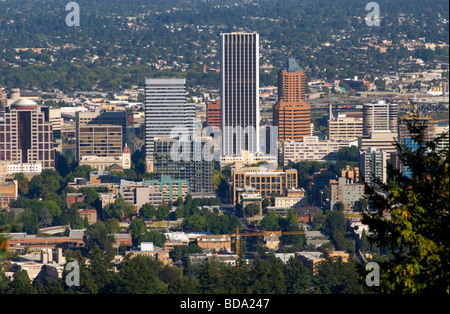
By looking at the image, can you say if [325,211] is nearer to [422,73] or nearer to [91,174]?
[91,174]

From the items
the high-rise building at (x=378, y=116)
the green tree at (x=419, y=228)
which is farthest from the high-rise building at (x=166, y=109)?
the green tree at (x=419, y=228)

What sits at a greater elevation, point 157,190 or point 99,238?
point 157,190

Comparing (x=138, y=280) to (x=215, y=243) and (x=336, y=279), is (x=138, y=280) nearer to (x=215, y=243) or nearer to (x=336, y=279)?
(x=336, y=279)

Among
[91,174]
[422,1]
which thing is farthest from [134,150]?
[422,1]

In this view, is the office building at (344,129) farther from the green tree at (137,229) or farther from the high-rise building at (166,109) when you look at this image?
the green tree at (137,229)

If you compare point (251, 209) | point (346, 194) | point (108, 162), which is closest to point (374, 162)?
point (346, 194)

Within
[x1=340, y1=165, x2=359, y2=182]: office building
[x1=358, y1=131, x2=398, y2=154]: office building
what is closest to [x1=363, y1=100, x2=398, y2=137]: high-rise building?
[x1=358, y1=131, x2=398, y2=154]: office building

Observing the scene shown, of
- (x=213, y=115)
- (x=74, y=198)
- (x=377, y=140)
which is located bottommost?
(x=74, y=198)

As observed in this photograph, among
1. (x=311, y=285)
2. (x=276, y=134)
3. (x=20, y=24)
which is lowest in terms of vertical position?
(x=311, y=285)
